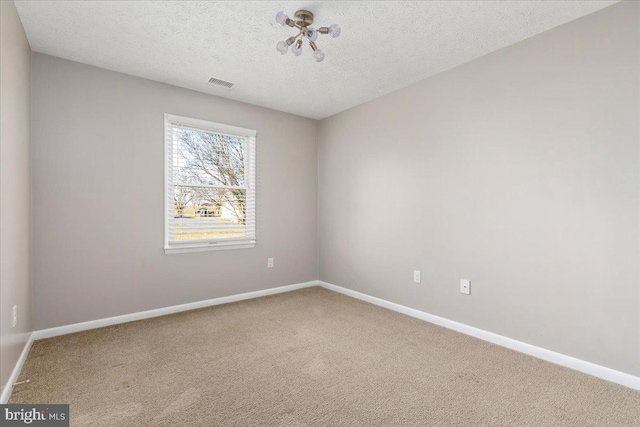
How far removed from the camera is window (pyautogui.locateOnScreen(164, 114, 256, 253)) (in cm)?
343

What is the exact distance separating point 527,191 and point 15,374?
387 centimetres

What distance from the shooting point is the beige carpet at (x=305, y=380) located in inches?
67.2

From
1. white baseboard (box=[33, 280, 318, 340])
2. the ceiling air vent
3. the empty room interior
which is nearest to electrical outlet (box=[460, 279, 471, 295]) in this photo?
the empty room interior

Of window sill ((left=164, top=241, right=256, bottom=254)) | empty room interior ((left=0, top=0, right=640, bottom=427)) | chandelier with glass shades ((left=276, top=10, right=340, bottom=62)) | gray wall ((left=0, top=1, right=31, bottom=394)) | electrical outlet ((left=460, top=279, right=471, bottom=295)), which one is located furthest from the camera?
window sill ((left=164, top=241, right=256, bottom=254))

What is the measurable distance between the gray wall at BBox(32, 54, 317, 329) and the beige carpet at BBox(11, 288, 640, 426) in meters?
0.39

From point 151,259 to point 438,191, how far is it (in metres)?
3.06

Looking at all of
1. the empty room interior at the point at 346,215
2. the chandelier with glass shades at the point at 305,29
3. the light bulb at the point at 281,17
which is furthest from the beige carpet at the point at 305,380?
the light bulb at the point at 281,17

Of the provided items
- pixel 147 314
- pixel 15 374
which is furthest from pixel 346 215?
pixel 15 374

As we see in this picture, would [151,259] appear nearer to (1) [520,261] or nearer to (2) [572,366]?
(1) [520,261]

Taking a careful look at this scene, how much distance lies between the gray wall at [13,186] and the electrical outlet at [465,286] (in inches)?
132

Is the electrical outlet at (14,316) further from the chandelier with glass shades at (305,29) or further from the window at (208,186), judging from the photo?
the chandelier with glass shades at (305,29)

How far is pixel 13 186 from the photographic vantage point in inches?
81.5

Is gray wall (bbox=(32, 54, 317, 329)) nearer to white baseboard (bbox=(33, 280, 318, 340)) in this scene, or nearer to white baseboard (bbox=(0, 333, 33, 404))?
white baseboard (bbox=(33, 280, 318, 340))

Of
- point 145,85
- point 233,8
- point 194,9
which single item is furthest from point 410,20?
point 145,85
